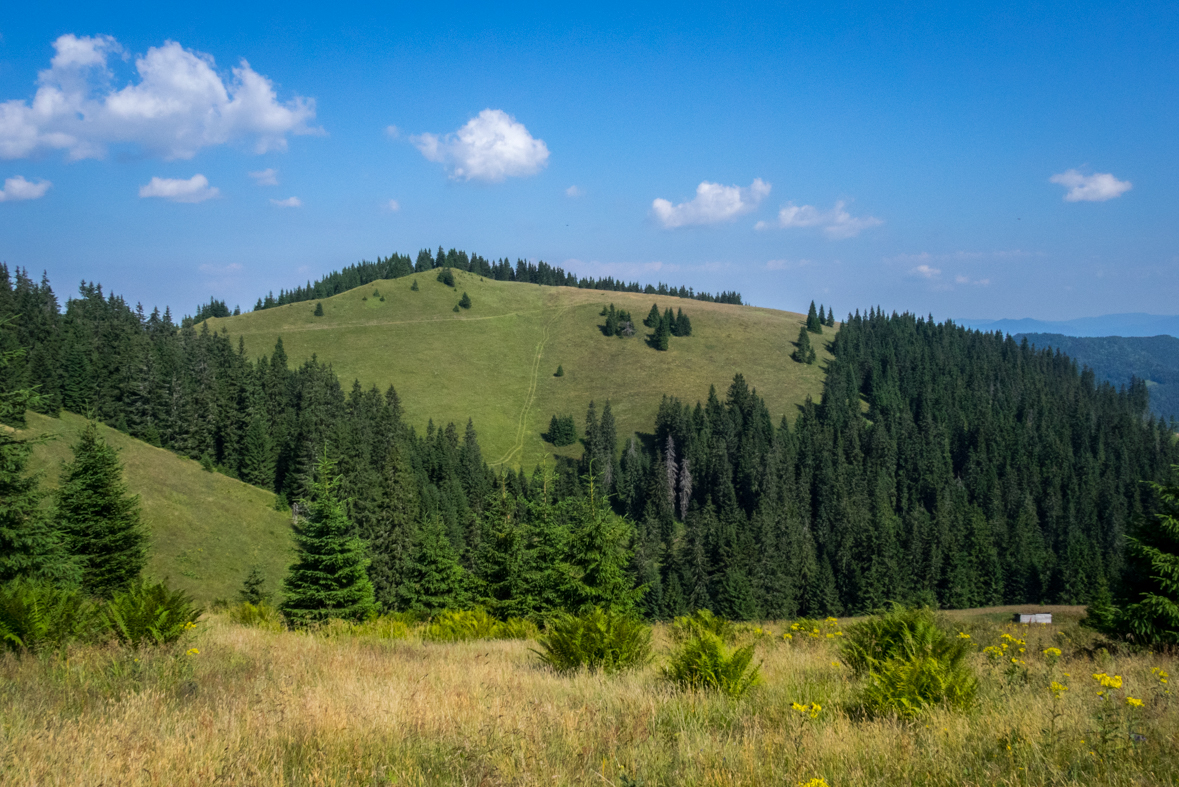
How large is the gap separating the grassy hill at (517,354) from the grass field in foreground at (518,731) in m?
105

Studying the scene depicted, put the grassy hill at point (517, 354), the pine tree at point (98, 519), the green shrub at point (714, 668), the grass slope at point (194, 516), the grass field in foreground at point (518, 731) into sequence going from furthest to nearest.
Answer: the grassy hill at point (517, 354)
the grass slope at point (194, 516)
the pine tree at point (98, 519)
the green shrub at point (714, 668)
the grass field in foreground at point (518, 731)

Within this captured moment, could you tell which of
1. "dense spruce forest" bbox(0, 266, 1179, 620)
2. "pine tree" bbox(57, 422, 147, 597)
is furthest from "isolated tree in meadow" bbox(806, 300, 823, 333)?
"pine tree" bbox(57, 422, 147, 597)

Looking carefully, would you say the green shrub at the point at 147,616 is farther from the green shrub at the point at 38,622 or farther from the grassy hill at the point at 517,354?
the grassy hill at the point at 517,354

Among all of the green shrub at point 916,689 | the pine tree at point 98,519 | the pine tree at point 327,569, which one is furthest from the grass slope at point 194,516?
the green shrub at point 916,689

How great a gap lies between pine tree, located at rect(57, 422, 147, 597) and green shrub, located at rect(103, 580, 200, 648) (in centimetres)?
2180

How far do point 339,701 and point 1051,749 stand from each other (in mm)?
5725

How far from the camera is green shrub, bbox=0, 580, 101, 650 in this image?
765 cm

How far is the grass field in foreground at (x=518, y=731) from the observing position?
4.22 m

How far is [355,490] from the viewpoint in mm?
57594

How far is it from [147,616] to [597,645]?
587 centimetres

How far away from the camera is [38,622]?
7.75 meters

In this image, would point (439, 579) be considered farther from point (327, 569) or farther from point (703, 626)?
point (703, 626)

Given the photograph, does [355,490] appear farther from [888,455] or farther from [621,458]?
[888,455]

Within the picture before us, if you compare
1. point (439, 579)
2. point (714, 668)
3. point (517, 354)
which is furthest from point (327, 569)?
point (517, 354)
